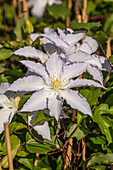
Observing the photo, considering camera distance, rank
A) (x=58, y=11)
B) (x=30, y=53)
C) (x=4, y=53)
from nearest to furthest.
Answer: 1. (x=30, y=53)
2. (x=4, y=53)
3. (x=58, y=11)

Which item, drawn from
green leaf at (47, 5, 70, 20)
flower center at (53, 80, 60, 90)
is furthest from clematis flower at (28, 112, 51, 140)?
green leaf at (47, 5, 70, 20)

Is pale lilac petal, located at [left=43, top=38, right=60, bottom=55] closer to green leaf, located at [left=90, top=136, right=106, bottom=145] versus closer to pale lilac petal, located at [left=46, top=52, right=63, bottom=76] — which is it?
pale lilac petal, located at [left=46, top=52, right=63, bottom=76]

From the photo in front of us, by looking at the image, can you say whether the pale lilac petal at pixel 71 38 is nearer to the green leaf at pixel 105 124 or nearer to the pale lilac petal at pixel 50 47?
the pale lilac petal at pixel 50 47

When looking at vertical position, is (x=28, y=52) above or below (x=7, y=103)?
above

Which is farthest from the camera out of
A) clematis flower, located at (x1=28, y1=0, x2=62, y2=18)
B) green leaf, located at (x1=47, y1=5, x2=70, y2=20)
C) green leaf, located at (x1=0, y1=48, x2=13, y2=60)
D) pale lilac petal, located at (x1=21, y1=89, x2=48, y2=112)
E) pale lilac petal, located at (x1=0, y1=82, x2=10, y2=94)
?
clematis flower, located at (x1=28, y1=0, x2=62, y2=18)

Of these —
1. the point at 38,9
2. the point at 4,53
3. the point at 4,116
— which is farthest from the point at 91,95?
the point at 38,9

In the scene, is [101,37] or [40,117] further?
[101,37]

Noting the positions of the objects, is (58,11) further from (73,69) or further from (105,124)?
(105,124)
